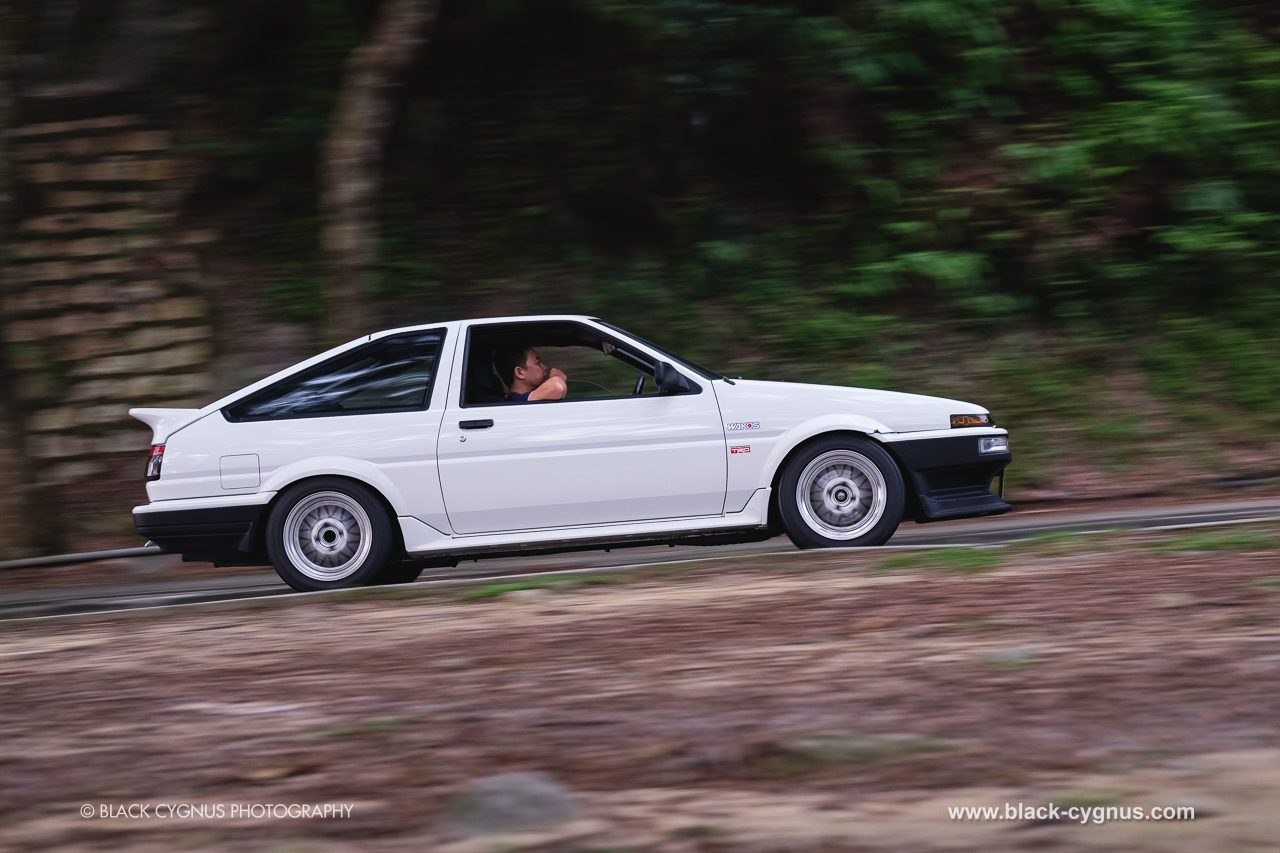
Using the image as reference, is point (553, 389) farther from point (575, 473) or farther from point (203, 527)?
point (203, 527)

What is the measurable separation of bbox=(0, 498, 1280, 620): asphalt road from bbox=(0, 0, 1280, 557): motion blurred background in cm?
211

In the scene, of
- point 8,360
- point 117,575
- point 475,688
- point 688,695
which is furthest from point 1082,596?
point 8,360

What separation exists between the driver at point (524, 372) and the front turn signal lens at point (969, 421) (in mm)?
2371

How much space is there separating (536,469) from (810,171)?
28.5ft

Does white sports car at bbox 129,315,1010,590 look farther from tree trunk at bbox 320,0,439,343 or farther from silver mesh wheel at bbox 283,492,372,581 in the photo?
tree trunk at bbox 320,0,439,343

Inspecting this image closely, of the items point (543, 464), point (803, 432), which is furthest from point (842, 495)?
point (543, 464)

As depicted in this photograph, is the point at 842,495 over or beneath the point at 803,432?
beneath

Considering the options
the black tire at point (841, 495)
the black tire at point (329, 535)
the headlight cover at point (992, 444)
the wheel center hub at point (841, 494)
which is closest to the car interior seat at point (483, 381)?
the black tire at point (329, 535)

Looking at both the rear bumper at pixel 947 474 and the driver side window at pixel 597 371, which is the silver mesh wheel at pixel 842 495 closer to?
the rear bumper at pixel 947 474

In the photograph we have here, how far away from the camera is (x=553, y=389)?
8.52 meters

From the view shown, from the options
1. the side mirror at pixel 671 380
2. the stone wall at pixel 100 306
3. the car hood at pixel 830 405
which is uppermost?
the stone wall at pixel 100 306

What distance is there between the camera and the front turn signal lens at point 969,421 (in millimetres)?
8461

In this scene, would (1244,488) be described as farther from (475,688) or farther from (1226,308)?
(475,688)

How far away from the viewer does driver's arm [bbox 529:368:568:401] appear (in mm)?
8500
